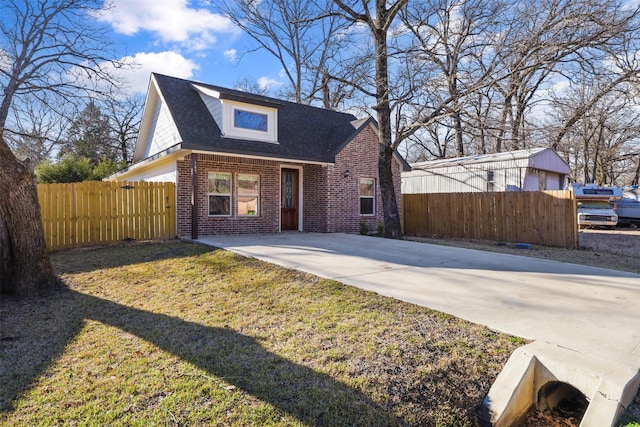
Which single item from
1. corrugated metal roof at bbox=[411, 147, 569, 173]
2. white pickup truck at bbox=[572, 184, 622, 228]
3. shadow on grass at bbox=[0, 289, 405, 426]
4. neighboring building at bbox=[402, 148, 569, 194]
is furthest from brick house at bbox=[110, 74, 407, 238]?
white pickup truck at bbox=[572, 184, 622, 228]

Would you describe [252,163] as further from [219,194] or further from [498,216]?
[498,216]

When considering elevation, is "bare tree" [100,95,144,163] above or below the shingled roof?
above

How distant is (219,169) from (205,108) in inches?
90.7

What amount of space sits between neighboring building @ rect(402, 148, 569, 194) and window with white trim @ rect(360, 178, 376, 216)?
581cm

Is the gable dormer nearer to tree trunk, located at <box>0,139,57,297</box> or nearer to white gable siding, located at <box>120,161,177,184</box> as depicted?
white gable siding, located at <box>120,161,177,184</box>

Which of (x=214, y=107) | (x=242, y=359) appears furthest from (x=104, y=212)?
(x=242, y=359)

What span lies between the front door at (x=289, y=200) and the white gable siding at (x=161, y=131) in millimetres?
3874

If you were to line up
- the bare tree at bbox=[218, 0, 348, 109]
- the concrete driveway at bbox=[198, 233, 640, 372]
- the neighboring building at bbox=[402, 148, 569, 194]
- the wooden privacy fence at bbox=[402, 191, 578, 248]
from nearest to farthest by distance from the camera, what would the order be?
the concrete driveway at bbox=[198, 233, 640, 372]
the wooden privacy fence at bbox=[402, 191, 578, 248]
the neighboring building at bbox=[402, 148, 569, 194]
the bare tree at bbox=[218, 0, 348, 109]

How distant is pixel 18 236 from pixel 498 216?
12.9 m

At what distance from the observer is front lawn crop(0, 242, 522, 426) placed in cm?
240

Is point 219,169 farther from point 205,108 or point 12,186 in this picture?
point 12,186

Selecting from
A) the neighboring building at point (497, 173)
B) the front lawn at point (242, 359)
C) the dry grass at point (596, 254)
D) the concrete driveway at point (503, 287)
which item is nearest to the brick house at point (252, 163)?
the concrete driveway at point (503, 287)

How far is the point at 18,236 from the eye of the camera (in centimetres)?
522

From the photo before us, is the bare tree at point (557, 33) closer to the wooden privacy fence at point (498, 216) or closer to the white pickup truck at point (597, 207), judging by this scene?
the wooden privacy fence at point (498, 216)
